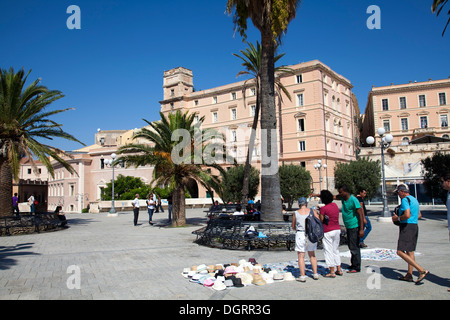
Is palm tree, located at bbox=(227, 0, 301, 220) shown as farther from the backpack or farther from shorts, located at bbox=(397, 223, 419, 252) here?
shorts, located at bbox=(397, 223, 419, 252)

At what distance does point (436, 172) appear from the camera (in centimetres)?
2153

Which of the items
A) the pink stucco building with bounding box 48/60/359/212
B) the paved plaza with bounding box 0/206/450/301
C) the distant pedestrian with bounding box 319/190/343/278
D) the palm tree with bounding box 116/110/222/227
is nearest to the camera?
the paved plaza with bounding box 0/206/450/301

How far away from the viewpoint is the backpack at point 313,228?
620 centimetres

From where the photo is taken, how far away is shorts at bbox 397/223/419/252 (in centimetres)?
594

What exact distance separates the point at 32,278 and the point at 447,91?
6257cm

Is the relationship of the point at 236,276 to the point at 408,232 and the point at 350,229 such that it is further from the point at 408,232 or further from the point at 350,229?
the point at 408,232

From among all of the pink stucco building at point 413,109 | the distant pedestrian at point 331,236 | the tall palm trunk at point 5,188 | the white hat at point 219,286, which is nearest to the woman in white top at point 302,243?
the distant pedestrian at point 331,236

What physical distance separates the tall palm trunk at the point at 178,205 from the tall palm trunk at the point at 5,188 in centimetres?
737

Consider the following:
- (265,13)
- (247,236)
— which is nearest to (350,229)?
(247,236)

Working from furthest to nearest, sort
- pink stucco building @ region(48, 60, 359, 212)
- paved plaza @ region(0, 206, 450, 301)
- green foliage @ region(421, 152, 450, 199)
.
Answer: pink stucco building @ region(48, 60, 359, 212)
green foliage @ region(421, 152, 450, 199)
paved plaza @ region(0, 206, 450, 301)

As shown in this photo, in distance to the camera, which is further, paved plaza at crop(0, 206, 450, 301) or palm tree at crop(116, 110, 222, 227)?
palm tree at crop(116, 110, 222, 227)

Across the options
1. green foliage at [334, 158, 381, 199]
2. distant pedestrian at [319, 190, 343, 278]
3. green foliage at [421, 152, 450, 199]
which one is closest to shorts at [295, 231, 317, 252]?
distant pedestrian at [319, 190, 343, 278]
